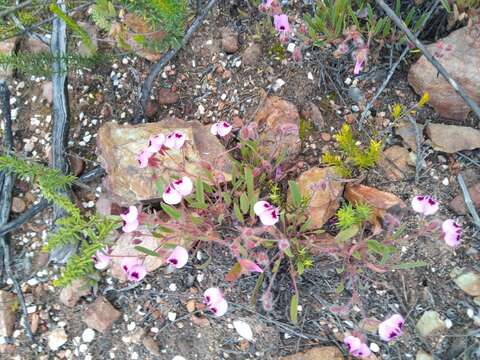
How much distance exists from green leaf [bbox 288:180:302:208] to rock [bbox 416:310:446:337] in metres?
0.70

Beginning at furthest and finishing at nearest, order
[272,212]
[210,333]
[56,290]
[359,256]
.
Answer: [56,290] < [210,333] < [359,256] < [272,212]

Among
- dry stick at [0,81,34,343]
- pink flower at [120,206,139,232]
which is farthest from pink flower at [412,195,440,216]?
dry stick at [0,81,34,343]

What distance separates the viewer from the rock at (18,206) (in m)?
2.64

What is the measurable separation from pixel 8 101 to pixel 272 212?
1723 millimetres

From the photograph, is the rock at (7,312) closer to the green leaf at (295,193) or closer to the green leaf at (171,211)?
the green leaf at (171,211)

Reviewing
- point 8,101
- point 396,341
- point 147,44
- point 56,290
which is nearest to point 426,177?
point 396,341

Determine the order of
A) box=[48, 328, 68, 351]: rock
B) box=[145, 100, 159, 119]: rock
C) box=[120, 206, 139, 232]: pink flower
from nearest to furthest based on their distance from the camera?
box=[120, 206, 139, 232]: pink flower → box=[48, 328, 68, 351]: rock → box=[145, 100, 159, 119]: rock

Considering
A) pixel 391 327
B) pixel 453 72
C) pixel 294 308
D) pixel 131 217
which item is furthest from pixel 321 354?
pixel 453 72

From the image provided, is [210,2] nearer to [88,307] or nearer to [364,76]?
[364,76]

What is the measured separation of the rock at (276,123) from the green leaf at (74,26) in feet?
2.81

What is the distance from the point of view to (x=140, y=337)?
234 cm

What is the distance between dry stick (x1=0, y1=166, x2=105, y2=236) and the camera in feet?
8.34

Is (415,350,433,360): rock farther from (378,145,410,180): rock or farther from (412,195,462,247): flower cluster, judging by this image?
(378,145,410,180): rock

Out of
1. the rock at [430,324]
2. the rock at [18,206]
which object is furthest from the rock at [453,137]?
the rock at [18,206]
